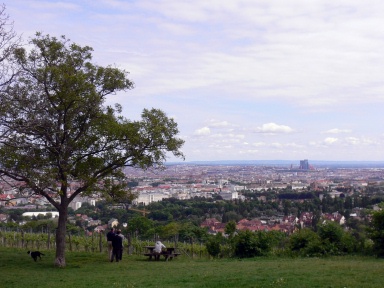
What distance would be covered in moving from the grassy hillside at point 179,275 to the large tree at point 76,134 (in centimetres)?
190

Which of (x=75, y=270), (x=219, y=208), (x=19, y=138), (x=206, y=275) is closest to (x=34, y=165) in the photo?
(x=19, y=138)

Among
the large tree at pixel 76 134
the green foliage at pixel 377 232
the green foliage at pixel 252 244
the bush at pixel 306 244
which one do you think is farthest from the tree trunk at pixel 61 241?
the green foliage at pixel 377 232

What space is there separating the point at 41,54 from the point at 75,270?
8.33m

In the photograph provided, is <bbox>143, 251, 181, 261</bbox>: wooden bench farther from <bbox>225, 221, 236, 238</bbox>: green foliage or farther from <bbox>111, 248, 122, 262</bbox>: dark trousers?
<bbox>225, 221, 236, 238</bbox>: green foliage

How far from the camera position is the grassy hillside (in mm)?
12641

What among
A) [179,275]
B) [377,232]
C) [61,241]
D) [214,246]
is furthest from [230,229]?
[179,275]

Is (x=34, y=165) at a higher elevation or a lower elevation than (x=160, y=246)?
higher

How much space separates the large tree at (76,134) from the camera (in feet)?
57.7

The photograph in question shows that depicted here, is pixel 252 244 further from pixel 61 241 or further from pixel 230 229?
pixel 61 241

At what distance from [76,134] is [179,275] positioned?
7.47 meters

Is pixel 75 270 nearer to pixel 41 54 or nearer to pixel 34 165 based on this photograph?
pixel 34 165

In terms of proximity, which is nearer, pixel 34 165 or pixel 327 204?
pixel 34 165

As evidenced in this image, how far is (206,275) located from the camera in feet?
48.8

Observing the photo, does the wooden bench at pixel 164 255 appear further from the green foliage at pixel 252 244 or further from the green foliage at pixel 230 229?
the green foliage at pixel 252 244
